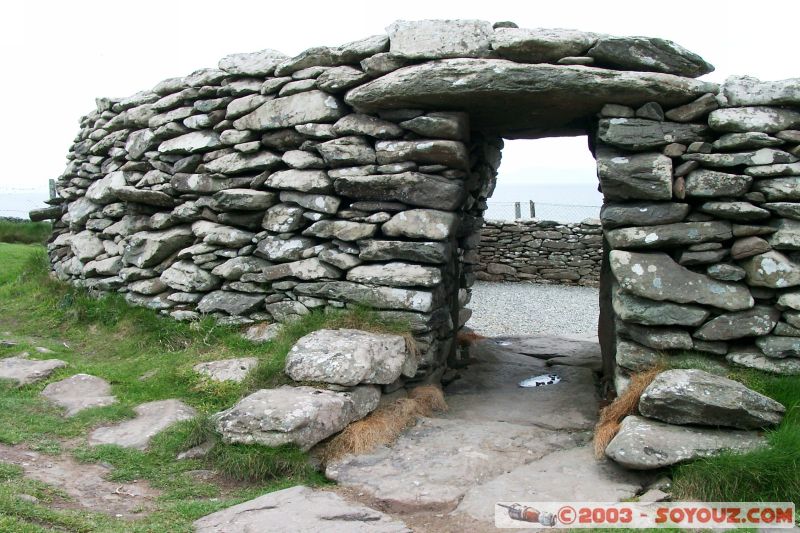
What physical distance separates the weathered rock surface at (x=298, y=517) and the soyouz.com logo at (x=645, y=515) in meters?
0.71

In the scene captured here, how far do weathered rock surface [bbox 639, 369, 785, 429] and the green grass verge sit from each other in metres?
2.28

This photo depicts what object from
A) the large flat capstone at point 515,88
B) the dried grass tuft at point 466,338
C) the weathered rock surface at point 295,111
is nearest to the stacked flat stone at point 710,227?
the large flat capstone at point 515,88

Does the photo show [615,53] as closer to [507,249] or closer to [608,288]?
[608,288]

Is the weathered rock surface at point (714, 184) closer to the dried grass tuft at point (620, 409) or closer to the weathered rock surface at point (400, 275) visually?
the dried grass tuft at point (620, 409)

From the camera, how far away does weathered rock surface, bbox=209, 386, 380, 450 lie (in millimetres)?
4664

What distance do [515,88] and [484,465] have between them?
3114mm

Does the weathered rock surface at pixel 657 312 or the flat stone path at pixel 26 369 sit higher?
the weathered rock surface at pixel 657 312

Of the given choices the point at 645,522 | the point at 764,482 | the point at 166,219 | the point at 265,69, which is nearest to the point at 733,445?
the point at 764,482

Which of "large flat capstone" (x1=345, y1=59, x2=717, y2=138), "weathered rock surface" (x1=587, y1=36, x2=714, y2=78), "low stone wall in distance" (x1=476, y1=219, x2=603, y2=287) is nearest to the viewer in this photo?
"large flat capstone" (x1=345, y1=59, x2=717, y2=138)

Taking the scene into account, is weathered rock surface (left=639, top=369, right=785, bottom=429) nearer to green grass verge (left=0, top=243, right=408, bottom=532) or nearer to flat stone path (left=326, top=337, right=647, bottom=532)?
flat stone path (left=326, top=337, right=647, bottom=532)

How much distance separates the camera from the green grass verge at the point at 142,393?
13.3 ft

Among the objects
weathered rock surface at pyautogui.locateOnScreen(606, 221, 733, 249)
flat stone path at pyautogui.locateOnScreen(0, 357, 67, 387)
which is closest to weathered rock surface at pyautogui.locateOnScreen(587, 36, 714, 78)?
weathered rock surface at pyautogui.locateOnScreen(606, 221, 733, 249)

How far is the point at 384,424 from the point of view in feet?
17.4

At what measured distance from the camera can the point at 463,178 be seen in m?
6.51
